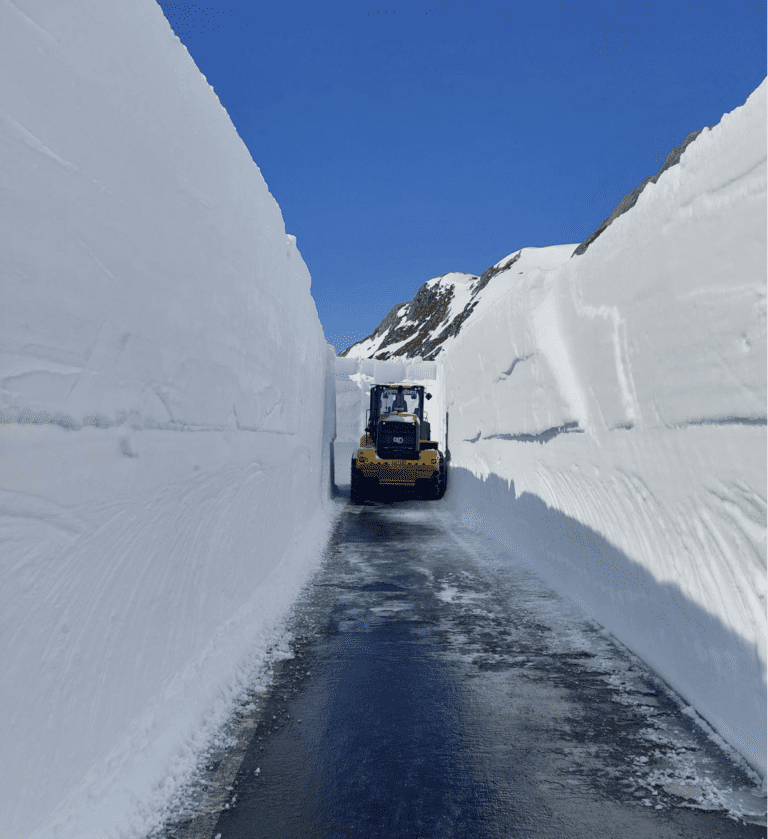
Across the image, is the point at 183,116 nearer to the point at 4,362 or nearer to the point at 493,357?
the point at 4,362

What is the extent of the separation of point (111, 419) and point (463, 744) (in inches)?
90.0

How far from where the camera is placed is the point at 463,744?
3148 millimetres

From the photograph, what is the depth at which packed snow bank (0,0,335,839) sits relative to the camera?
2.16 meters

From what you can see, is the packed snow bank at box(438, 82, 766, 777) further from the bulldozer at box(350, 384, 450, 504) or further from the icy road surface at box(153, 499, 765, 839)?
the bulldozer at box(350, 384, 450, 504)

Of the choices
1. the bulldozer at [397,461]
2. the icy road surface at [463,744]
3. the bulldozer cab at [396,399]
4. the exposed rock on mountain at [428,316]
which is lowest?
the icy road surface at [463,744]

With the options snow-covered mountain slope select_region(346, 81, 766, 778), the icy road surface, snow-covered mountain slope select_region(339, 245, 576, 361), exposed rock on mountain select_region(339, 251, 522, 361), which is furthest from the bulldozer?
exposed rock on mountain select_region(339, 251, 522, 361)

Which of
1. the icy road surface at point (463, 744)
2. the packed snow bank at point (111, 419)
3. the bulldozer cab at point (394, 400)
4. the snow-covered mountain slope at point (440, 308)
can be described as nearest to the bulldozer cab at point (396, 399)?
the bulldozer cab at point (394, 400)

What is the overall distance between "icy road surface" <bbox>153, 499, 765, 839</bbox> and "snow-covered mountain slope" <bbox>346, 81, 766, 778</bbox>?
1.18 ft

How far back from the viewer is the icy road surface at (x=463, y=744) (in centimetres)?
254

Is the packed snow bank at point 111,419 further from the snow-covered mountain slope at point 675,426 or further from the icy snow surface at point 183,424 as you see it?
the snow-covered mountain slope at point 675,426

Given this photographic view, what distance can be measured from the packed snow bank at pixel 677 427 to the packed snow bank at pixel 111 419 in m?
2.64

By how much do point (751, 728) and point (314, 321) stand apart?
9.78 meters

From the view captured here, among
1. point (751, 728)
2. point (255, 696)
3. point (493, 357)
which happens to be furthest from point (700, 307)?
point (493, 357)

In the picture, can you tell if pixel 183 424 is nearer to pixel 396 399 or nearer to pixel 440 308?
pixel 396 399
